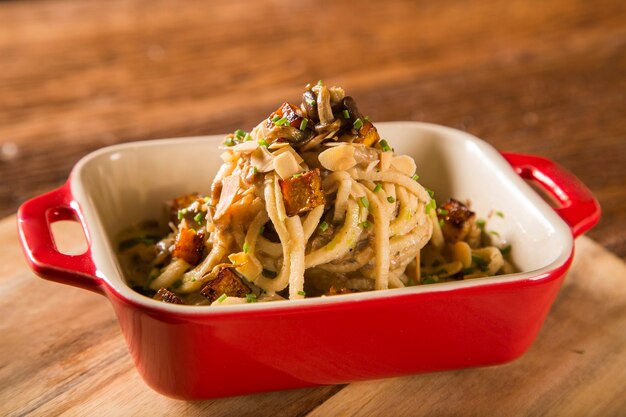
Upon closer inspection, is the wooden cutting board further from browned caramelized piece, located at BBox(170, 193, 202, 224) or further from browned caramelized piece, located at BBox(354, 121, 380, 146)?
browned caramelized piece, located at BBox(354, 121, 380, 146)

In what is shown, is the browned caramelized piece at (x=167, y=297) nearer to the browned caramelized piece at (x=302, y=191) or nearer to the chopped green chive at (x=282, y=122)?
the browned caramelized piece at (x=302, y=191)

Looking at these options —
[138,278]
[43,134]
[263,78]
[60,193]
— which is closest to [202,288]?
[138,278]

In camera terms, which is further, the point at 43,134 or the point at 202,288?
the point at 43,134

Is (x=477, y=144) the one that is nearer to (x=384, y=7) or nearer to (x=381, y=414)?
(x=381, y=414)

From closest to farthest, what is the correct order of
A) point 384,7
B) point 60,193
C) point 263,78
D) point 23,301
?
1. point 60,193
2. point 23,301
3. point 263,78
4. point 384,7

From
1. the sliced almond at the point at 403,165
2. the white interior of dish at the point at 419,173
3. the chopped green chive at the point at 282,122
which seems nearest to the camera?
the chopped green chive at the point at 282,122

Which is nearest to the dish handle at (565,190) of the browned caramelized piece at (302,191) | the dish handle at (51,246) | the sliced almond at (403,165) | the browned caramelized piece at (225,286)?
the sliced almond at (403,165)
